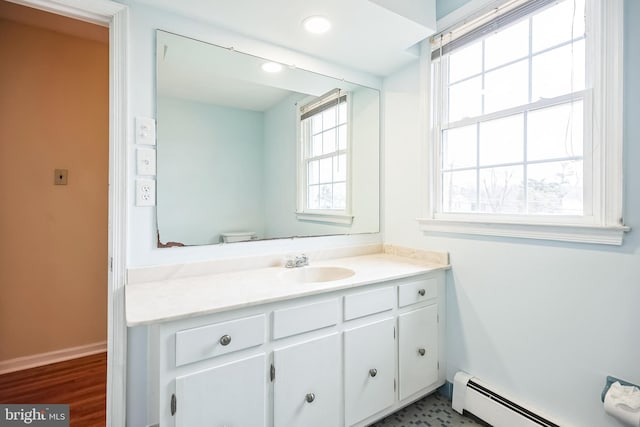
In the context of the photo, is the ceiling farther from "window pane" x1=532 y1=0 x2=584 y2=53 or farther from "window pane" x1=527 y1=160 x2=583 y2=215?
"window pane" x1=527 y1=160 x2=583 y2=215

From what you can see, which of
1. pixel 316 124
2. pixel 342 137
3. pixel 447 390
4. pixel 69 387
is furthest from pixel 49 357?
pixel 447 390

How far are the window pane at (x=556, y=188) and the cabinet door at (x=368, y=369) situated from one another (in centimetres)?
98

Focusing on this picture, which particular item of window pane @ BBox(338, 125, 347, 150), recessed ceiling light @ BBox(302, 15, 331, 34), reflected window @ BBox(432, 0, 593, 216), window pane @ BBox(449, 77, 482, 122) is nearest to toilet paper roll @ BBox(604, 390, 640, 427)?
reflected window @ BBox(432, 0, 593, 216)

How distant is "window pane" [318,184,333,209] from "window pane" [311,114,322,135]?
391 mm

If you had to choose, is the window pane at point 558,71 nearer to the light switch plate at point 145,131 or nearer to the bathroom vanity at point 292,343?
the bathroom vanity at point 292,343

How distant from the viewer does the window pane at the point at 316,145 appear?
2094 millimetres

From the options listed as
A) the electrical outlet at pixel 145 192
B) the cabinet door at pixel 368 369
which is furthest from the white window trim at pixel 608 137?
the electrical outlet at pixel 145 192

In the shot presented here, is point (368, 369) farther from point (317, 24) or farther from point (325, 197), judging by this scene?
point (317, 24)

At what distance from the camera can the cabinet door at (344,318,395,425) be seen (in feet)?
4.76

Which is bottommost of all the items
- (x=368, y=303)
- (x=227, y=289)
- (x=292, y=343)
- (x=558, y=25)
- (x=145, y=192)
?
(x=292, y=343)

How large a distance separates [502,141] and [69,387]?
3.09 meters

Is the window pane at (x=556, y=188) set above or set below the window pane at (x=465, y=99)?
below

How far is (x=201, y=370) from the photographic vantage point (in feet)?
3.57

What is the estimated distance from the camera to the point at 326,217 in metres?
2.14
